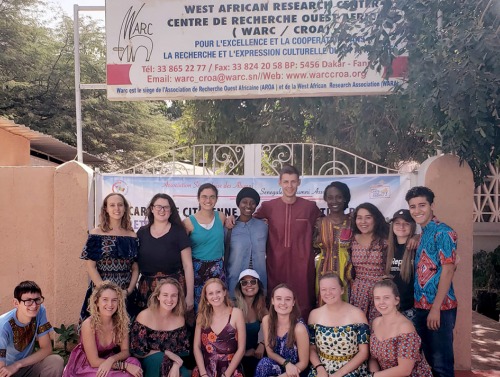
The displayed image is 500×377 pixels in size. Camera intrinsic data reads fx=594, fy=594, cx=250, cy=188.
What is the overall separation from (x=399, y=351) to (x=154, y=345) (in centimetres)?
194

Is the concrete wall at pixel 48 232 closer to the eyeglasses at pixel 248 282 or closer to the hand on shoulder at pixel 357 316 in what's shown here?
the eyeglasses at pixel 248 282

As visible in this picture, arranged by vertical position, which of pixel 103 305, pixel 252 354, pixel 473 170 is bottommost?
pixel 252 354

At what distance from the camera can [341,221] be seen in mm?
5320

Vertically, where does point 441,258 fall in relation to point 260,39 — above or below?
below

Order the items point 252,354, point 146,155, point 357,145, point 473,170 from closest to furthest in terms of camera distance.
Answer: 1. point 252,354
2. point 473,170
3. point 357,145
4. point 146,155

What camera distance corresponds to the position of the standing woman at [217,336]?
15.7 feet

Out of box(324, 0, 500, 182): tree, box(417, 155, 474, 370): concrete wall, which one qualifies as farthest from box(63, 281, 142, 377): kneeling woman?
box(417, 155, 474, 370): concrete wall

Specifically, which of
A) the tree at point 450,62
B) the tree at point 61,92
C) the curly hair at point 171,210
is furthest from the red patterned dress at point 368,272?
the tree at point 61,92

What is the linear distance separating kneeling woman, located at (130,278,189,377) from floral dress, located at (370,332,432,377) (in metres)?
1.55

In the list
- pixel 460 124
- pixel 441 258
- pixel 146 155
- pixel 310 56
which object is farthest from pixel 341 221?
pixel 146 155

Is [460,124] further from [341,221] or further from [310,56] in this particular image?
[310,56]

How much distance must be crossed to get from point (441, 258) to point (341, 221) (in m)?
0.94

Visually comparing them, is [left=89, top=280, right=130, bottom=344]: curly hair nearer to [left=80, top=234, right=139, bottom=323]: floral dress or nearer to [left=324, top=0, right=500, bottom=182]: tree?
[left=80, top=234, right=139, bottom=323]: floral dress

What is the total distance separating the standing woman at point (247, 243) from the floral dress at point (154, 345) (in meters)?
0.83
